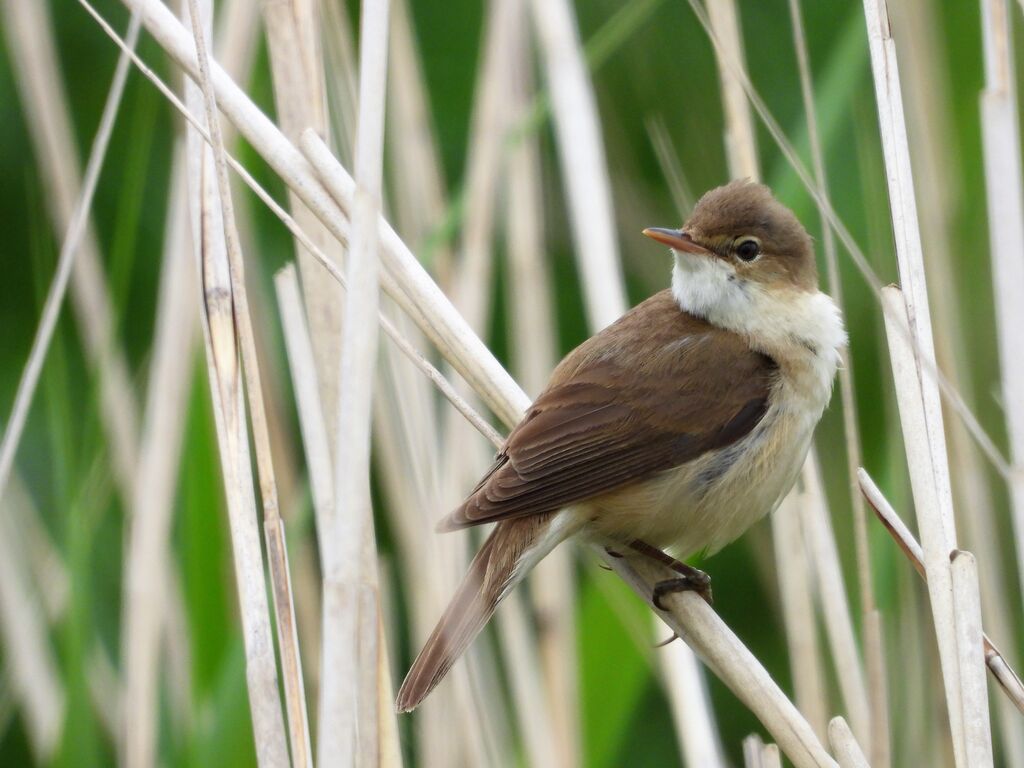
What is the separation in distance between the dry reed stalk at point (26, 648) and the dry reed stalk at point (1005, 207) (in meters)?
2.25

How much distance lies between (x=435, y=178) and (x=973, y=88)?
5.14 feet

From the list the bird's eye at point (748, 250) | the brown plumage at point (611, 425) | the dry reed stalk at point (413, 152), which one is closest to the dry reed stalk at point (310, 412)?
the brown plumage at point (611, 425)

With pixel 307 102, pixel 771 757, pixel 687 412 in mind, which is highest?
pixel 307 102

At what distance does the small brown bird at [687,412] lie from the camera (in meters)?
2.57

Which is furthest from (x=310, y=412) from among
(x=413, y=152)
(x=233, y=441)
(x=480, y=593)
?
(x=413, y=152)

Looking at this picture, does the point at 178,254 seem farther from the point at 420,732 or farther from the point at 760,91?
the point at 760,91

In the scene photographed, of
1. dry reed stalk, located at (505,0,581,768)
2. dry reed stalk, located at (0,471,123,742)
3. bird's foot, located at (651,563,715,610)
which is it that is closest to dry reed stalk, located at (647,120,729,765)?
bird's foot, located at (651,563,715,610)

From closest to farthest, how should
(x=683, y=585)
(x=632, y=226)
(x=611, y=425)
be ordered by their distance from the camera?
1. (x=683, y=585)
2. (x=611, y=425)
3. (x=632, y=226)

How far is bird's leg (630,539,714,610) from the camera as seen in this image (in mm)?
2520

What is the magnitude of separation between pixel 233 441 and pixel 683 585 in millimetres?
941

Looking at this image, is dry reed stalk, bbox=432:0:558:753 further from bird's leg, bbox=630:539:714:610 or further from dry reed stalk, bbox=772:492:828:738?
dry reed stalk, bbox=772:492:828:738

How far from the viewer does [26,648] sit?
321cm

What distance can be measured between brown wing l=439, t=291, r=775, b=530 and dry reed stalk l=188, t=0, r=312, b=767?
521 millimetres

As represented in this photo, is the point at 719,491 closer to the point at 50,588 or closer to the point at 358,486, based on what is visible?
the point at 358,486
